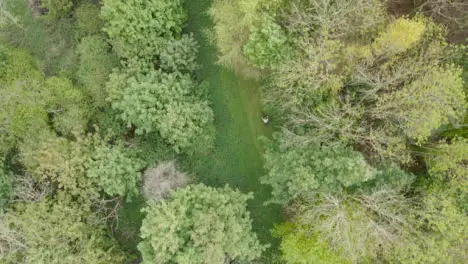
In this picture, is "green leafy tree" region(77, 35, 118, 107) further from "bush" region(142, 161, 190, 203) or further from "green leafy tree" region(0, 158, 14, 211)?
"green leafy tree" region(0, 158, 14, 211)

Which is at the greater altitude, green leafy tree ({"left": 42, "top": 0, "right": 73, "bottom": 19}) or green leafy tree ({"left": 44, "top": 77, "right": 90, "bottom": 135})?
green leafy tree ({"left": 42, "top": 0, "right": 73, "bottom": 19})

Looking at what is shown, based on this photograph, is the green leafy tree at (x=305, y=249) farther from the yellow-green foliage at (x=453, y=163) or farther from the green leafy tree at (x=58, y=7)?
the green leafy tree at (x=58, y=7)

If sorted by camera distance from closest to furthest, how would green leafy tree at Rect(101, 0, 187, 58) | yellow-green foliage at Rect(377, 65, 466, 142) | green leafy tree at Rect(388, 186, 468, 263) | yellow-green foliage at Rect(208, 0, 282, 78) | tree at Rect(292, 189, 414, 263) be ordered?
1. green leafy tree at Rect(388, 186, 468, 263)
2. tree at Rect(292, 189, 414, 263)
3. yellow-green foliage at Rect(377, 65, 466, 142)
4. yellow-green foliage at Rect(208, 0, 282, 78)
5. green leafy tree at Rect(101, 0, 187, 58)

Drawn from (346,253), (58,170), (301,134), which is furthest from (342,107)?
(58,170)

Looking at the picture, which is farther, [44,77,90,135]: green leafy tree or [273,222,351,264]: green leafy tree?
[44,77,90,135]: green leafy tree

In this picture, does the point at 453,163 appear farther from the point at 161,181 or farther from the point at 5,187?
the point at 5,187

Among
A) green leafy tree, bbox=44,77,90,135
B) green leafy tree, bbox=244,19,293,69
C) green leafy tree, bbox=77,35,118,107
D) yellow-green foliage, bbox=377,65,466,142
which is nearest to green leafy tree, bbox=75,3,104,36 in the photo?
green leafy tree, bbox=77,35,118,107

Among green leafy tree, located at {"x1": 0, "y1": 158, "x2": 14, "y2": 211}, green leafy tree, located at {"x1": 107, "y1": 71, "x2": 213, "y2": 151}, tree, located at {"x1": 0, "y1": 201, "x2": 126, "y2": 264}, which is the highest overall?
green leafy tree, located at {"x1": 107, "y1": 71, "x2": 213, "y2": 151}
